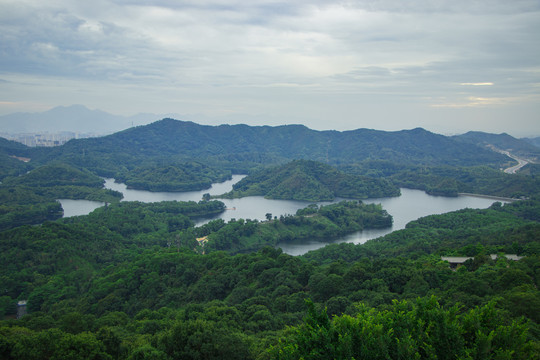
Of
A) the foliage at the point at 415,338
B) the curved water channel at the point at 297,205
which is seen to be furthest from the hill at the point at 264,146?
the foliage at the point at 415,338

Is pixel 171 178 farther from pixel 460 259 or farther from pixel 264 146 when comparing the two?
pixel 264 146

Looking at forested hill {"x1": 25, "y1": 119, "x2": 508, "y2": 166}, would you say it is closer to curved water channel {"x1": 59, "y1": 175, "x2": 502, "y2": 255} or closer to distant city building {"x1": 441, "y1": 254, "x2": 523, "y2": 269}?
curved water channel {"x1": 59, "y1": 175, "x2": 502, "y2": 255}

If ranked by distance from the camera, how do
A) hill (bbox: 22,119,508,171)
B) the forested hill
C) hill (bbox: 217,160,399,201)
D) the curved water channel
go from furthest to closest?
1. the forested hill
2. hill (bbox: 22,119,508,171)
3. hill (bbox: 217,160,399,201)
4. the curved water channel

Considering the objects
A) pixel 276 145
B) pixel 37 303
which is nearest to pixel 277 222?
pixel 37 303

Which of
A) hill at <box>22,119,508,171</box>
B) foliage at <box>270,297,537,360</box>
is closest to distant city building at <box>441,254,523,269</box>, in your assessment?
foliage at <box>270,297,537,360</box>

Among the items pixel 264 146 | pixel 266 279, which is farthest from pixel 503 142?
pixel 266 279

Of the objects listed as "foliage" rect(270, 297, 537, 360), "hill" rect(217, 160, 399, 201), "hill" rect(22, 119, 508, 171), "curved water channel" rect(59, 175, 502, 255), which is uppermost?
"hill" rect(22, 119, 508, 171)

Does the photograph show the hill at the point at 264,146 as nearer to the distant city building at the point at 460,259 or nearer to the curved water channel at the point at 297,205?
the curved water channel at the point at 297,205
